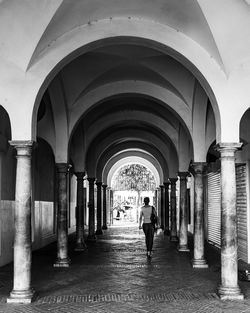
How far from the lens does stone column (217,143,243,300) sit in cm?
859

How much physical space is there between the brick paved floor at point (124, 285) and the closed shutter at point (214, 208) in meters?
3.21

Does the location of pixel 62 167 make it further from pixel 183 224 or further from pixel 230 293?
pixel 230 293

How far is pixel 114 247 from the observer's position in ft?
58.1

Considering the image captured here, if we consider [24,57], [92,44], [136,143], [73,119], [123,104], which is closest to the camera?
[24,57]

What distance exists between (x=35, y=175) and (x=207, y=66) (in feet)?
30.9

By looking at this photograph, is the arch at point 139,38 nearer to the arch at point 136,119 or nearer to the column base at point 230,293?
the column base at point 230,293

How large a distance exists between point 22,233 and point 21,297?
109cm

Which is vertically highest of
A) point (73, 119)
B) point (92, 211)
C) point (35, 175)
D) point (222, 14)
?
point (222, 14)

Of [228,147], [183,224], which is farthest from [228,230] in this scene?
[183,224]

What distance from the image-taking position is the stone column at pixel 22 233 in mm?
8352

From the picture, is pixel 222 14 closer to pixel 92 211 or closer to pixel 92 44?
pixel 92 44

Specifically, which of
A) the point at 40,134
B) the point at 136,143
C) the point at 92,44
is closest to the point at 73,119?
the point at 40,134

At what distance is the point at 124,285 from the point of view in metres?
9.81

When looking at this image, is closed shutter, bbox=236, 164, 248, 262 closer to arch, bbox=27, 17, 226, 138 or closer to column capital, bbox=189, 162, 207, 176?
column capital, bbox=189, 162, 207, 176
